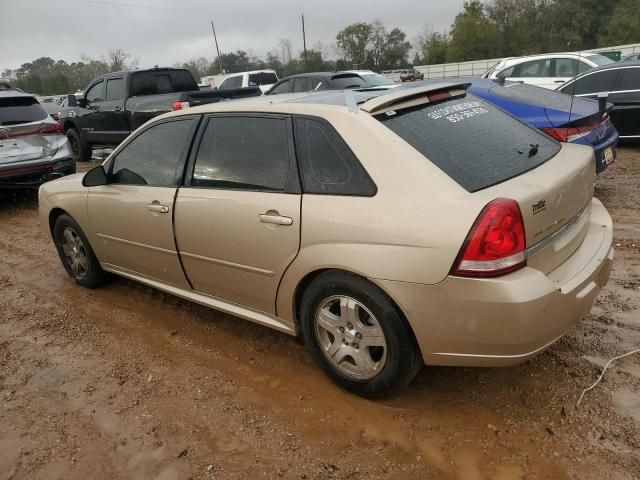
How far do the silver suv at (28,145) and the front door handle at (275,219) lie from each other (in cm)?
626

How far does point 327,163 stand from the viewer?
2.66 m

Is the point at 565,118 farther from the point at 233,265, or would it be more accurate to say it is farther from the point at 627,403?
the point at 233,265

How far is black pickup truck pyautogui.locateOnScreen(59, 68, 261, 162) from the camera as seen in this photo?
9.41 m

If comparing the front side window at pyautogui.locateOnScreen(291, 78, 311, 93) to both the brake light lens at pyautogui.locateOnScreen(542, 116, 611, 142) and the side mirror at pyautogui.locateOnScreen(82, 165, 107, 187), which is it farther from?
the side mirror at pyautogui.locateOnScreen(82, 165, 107, 187)

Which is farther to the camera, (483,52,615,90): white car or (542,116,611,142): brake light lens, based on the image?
(483,52,615,90): white car

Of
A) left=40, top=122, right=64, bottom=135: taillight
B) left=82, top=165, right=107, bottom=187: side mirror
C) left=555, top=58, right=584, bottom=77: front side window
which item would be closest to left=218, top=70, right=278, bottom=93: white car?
left=555, top=58, right=584, bottom=77: front side window

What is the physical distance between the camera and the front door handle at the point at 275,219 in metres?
2.71

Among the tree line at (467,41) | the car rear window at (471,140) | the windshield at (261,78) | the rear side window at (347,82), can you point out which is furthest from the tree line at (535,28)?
the car rear window at (471,140)

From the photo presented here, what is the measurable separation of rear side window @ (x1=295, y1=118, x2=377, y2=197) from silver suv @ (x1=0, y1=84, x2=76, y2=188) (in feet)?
20.9

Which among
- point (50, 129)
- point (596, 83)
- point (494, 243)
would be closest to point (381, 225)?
point (494, 243)

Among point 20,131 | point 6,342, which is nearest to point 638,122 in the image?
point 6,342

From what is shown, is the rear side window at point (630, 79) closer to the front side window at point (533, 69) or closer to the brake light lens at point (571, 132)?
the front side window at point (533, 69)

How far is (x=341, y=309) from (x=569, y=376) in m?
1.35

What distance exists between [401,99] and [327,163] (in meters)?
0.55
